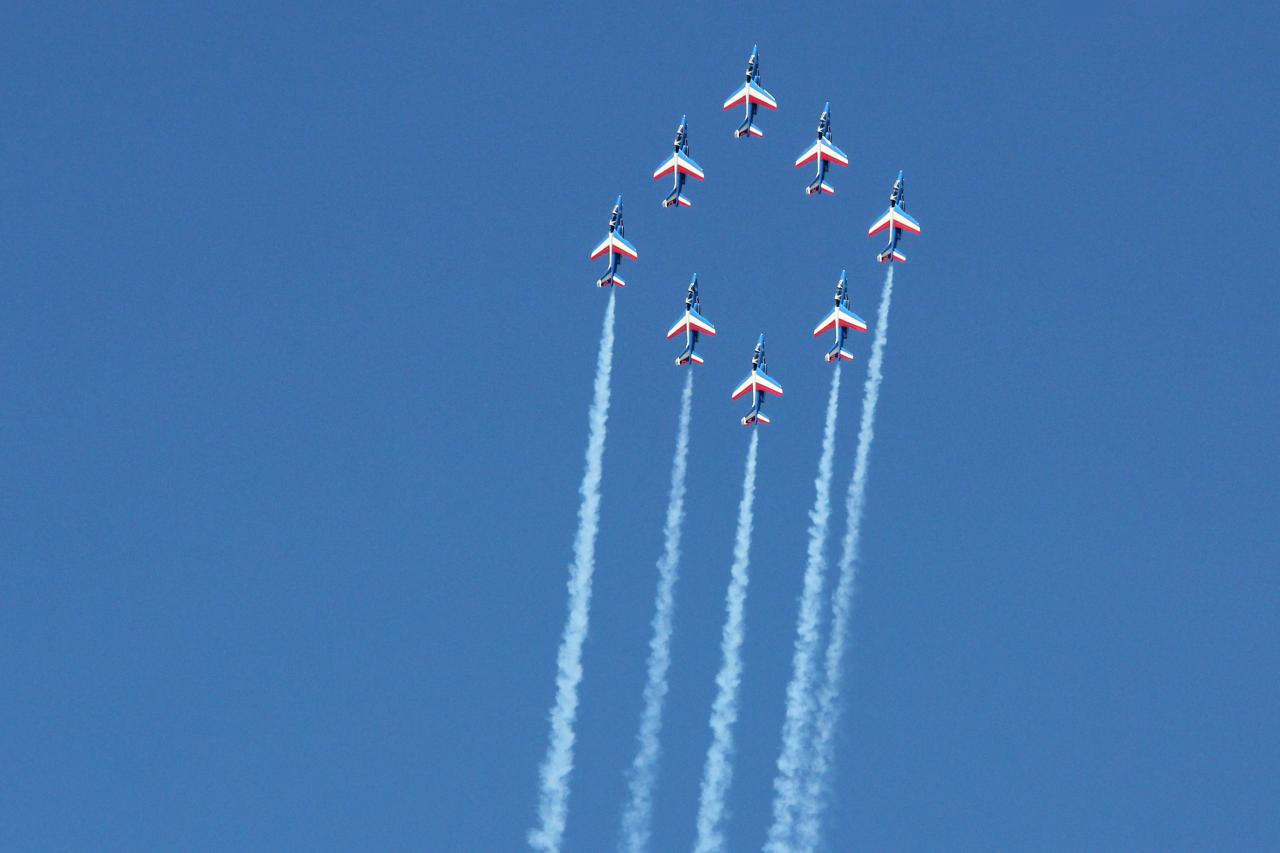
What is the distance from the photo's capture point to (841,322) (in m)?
150

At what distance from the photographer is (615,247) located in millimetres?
147500

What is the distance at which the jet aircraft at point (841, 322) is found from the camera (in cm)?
14875

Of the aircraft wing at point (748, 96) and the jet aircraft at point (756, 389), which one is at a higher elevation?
the aircraft wing at point (748, 96)

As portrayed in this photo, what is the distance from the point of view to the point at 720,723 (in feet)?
456

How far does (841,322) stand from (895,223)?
708cm

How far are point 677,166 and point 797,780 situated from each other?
1430 inches

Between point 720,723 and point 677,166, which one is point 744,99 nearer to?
point 677,166

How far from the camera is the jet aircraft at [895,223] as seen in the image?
151250 mm

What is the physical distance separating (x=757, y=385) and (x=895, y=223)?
541 inches

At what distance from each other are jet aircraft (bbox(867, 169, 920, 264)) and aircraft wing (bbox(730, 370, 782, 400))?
10517 millimetres

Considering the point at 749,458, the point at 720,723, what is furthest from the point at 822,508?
the point at 720,723

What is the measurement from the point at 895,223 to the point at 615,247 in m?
16.9

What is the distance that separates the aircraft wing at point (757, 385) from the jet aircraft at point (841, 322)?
154 inches

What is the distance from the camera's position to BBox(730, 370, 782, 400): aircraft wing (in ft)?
480
